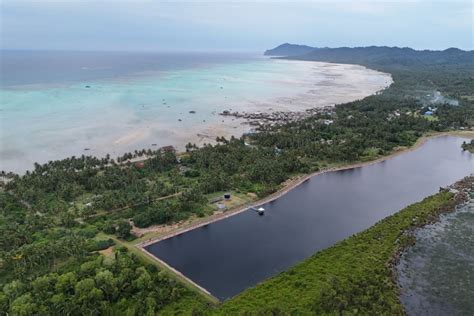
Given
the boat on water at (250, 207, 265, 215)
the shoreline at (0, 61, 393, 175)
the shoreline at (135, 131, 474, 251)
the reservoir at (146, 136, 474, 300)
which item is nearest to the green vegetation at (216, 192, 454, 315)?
the reservoir at (146, 136, 474, 300)

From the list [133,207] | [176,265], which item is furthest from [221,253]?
[133,207]

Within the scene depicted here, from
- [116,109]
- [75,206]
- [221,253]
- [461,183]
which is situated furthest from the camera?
[116,109]

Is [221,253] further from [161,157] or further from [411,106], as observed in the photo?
[411,106]

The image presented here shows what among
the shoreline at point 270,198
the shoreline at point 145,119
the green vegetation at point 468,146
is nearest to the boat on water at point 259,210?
the shoreline at point 270,198

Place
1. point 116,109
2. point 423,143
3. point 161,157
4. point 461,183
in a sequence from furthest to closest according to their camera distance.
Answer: point 116,109, point 423,143, point 161,157, point 461,183

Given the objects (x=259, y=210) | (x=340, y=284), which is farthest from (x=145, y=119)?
(x=340, y=284)

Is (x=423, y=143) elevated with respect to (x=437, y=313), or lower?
elevated
